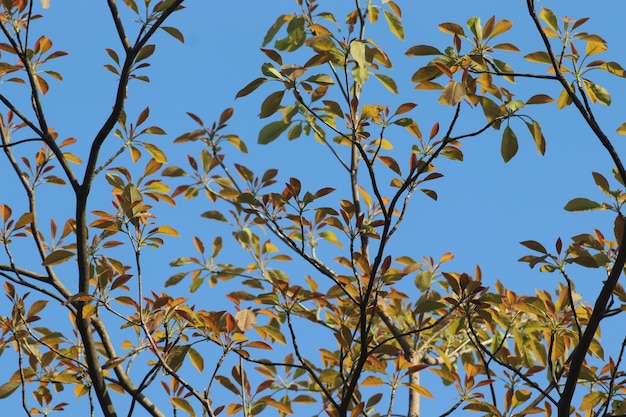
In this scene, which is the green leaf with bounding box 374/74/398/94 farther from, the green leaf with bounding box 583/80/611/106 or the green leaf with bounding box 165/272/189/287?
the green leaf with bounding box 165/272/189/287

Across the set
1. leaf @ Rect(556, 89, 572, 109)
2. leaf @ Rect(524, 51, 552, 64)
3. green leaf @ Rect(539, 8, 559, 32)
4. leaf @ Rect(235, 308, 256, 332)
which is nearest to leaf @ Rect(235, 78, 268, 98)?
leaf @ Rect(235, 308, 256, 332)

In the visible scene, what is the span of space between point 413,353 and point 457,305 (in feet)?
3.75

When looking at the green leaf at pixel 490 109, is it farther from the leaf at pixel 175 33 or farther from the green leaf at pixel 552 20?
the leaf at pixel 175 33


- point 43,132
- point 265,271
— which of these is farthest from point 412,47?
point 265,271

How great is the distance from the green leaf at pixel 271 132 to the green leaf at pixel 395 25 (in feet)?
3.93

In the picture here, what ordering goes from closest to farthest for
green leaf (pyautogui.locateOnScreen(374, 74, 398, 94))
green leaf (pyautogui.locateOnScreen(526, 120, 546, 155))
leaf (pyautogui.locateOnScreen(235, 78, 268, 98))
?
leaf (pyautogui.locateOnScreen(235, 78, 268, 98)), green leaf (pyautogui.locateOnScreen(526, 120, 546, 155)), green leaf (pyautogui.locateOnScreen(374, 74, 398, 94))

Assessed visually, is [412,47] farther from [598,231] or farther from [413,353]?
[413,353]

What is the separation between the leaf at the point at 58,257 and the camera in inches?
95.0

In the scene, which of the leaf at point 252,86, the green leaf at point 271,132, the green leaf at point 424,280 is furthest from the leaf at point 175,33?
the green leaf at point 424,280

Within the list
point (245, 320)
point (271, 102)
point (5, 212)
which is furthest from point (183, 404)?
point (271, 102)

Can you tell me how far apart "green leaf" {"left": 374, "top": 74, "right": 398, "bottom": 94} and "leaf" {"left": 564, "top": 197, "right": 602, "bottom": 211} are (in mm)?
789

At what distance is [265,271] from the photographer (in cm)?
353

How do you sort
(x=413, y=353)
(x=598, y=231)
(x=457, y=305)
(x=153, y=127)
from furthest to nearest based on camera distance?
(x=413, y=353) < (x=153, y=127) < (x=598, y=231) < (x=457, y=305)

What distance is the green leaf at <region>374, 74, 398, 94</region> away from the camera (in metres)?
2.83
